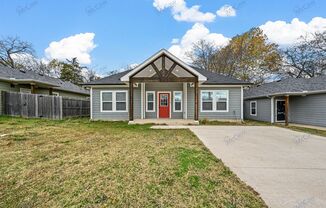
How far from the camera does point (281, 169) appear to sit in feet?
14.8

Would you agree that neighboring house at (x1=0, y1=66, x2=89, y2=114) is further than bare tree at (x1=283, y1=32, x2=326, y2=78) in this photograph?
No

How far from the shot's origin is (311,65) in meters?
28.2

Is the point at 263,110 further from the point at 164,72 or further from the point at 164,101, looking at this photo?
the point at 164,72

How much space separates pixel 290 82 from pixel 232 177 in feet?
55.3

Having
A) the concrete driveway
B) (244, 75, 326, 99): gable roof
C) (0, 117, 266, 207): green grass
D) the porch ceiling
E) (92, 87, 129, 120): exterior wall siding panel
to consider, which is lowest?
the concrete driveway

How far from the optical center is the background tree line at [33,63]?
31078 mm

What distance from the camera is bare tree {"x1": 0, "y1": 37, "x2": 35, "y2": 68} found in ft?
101

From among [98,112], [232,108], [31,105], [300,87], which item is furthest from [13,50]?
[300,87]

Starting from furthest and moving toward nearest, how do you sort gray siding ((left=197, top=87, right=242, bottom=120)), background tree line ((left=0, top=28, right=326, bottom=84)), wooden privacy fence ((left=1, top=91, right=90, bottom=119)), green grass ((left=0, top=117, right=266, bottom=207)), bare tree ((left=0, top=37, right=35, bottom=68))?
bare tree ((left=0, top=37, right=35, bottom=68)), background tree line ((left=0, top=28, right=326, bottom=84)), gray siding ((left=197, top=87, right=242, bottom=120)), wooden privacy fence ((left=1, top=91, right=90, bottom=119)), green grass ((left=0, top=117, right=266, bottom=207))

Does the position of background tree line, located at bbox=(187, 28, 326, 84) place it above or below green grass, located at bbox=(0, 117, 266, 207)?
above

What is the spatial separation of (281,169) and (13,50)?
38.6 m

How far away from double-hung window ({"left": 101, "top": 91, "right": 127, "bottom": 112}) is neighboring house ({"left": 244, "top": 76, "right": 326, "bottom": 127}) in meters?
11.5

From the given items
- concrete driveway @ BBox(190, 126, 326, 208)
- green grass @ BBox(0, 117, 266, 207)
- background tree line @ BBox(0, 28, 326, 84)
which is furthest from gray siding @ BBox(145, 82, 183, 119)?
background tree line @ BBox(0, 28, 326, 84)

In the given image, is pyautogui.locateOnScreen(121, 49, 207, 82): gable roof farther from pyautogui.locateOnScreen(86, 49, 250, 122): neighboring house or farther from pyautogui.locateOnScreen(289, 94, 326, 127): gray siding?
pyautogui.locateOnScreen(289, 94, 326, 127): gray siding
